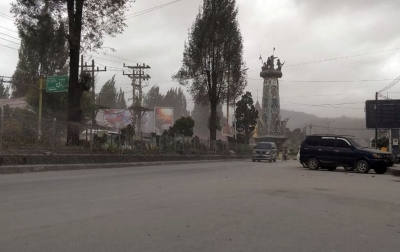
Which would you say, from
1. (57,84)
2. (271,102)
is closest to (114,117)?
(271,102)

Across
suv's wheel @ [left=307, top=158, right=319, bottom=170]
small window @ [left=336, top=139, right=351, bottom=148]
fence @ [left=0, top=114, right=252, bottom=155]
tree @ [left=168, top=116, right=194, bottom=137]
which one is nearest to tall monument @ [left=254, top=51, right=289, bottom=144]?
tree @ [left=168, top=116, right=194, bottom=137]

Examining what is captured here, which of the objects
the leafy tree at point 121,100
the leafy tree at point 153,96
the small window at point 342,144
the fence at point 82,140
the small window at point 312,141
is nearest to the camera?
the fence at point 82,140

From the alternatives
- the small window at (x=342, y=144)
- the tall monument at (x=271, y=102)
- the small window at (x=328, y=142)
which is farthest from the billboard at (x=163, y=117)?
the small window at (x=342, y=144)

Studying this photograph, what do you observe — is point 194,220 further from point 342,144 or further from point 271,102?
point 271,102

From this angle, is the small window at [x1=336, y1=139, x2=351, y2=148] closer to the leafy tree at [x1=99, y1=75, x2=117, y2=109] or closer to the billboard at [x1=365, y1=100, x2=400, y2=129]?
the billboard at [x1=365, y1=100, x2=400, y2=129]

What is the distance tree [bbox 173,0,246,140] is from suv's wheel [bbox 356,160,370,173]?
20449mm

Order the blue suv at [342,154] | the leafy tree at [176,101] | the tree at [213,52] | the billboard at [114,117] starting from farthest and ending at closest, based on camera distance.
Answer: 1. the leafy tree at [176,101]
2. the billboard at [114,117]
3. the tree at [213,52]
4. the blue suv at [342,154]

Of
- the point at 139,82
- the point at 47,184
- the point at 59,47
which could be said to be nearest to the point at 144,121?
the point at 139,82

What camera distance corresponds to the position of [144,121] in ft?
244

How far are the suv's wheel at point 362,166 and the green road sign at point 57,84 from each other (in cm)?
1813

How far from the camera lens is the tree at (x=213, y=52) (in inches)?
1523

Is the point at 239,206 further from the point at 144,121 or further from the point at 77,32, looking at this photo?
the point at 144,121

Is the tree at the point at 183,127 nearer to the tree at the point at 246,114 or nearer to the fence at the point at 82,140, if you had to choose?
the fence at the point at 82,140

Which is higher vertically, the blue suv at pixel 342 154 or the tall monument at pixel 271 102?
the tall monument at pixel 271 102
